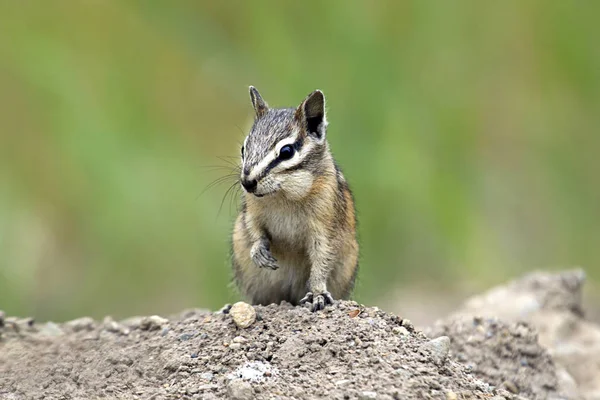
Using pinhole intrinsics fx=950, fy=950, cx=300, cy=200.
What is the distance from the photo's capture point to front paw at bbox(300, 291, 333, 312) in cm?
510

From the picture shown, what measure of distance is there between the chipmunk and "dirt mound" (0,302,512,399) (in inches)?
18.8

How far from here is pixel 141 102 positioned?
970 cm

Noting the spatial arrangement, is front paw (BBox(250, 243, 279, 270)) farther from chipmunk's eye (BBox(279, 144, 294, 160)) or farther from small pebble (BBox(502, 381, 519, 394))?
small pebble (BBox(502, 381, 519, 394))

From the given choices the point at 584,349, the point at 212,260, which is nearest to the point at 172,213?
the point at 212,260

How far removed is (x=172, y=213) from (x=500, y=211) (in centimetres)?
378

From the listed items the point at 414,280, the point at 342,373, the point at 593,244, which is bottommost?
the point at 342,373

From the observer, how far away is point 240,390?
4.10 meters

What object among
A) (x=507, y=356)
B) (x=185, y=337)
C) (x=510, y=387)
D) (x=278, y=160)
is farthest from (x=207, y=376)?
(x=507, y=356)

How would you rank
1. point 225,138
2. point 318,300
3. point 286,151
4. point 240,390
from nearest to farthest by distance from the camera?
point 240,390 < point 318,300 < point 286,151 < point 225,138

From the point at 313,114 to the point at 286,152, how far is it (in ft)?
1.26

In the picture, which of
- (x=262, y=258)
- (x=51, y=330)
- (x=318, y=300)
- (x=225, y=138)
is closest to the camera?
(x=318, y=300)

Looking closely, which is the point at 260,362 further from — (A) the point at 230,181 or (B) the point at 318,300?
(A) the point at 230,181

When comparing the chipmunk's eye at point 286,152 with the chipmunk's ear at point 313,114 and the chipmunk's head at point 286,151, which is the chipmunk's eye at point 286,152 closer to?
the chipmunk's head at point 286,151

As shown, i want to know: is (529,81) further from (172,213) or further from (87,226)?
(87,226)
